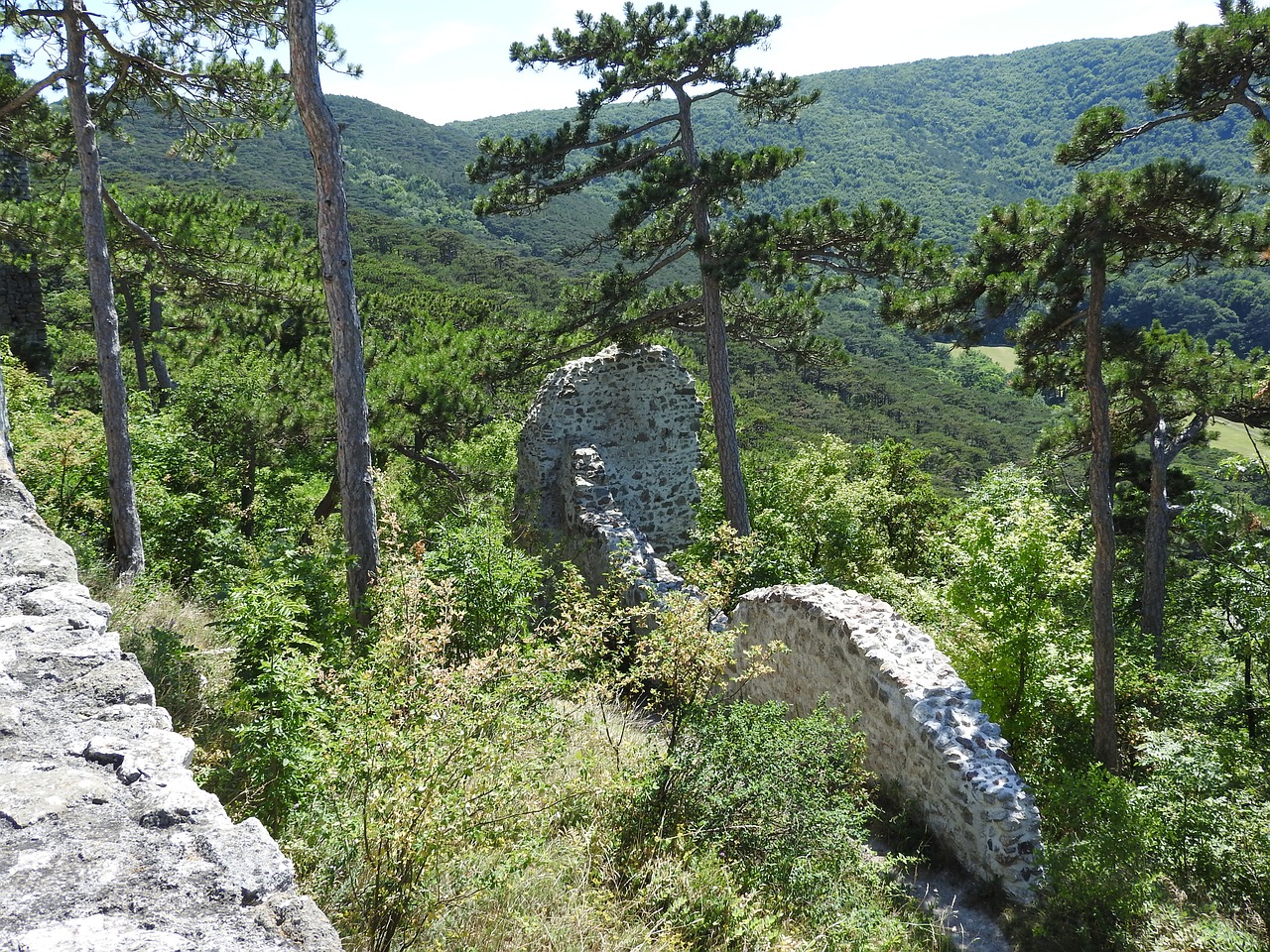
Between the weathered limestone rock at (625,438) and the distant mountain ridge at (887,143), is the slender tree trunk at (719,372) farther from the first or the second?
the distant mountain ridge at (887,143)

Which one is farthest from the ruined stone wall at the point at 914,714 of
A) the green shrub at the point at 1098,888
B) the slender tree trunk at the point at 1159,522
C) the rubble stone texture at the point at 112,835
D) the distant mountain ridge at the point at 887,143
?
the distant mountain ridge at the point at 887,143

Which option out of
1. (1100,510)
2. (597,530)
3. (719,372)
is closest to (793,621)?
(597,530)

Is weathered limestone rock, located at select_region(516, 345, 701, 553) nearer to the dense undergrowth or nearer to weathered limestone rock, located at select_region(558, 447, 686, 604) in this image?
weathered limestone rock, located at select_region(558, 447, 686, 604)

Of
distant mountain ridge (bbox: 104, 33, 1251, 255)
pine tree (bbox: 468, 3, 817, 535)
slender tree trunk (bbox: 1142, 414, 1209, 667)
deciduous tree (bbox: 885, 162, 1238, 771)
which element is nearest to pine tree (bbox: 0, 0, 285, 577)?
pine tree (bbox: 468, 3, 817, 535)

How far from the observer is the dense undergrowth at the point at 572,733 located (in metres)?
3.33

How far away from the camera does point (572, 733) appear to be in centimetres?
528

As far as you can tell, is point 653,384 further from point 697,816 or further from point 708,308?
point 697,816

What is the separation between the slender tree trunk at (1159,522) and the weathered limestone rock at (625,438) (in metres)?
7.16

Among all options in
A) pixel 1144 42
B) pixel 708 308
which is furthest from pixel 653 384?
pixel 1144 42

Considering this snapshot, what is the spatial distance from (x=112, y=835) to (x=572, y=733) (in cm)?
344

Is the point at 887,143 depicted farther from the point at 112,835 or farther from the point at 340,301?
the point at 112,835

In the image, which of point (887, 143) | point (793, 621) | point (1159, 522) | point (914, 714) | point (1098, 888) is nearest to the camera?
point (1098, 888)

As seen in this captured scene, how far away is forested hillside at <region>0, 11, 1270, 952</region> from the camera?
356cm

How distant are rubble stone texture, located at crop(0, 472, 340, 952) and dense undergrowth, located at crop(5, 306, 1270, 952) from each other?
503 mm
